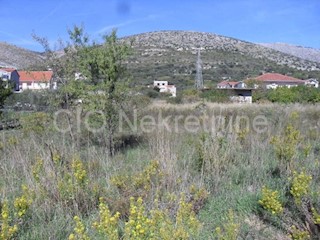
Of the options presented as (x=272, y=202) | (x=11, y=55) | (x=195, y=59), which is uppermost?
(x=11, y=55)

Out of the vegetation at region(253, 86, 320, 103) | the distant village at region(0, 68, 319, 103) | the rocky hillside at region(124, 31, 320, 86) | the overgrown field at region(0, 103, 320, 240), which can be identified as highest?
the rocky hillside at region(124, 31, 320, 86)

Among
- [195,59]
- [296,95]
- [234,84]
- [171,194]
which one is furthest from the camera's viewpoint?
[195,59]

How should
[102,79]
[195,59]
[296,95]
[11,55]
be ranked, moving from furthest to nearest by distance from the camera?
[11,55] → [195,59] → [296,95] → [102,79]

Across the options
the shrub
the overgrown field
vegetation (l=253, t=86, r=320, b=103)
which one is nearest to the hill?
vegetation (l=253, t=86, r=320, b=103)

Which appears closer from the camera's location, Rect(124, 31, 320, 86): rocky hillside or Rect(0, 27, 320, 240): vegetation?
Rect(0, 27, 320, 240): vegetation

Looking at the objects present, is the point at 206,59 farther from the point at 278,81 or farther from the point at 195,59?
the point at 278,81

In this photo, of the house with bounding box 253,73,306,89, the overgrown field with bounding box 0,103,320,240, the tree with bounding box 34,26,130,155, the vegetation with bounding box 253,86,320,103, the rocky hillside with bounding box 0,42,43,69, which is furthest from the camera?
the rocky hillside with bounding box 0,42,43,69

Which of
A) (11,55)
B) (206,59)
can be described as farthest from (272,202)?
(11,55)

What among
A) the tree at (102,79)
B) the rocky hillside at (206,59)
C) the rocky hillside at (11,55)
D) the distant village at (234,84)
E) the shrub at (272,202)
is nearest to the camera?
the shrub at (272,202)

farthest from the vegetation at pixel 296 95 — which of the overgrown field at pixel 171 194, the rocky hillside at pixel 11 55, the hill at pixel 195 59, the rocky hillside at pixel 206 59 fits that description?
the rocky hillside at pixel 11 55

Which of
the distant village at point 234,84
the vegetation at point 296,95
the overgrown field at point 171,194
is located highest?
the distant village at point 234,84

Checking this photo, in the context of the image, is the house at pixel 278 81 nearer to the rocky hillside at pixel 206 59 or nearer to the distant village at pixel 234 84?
the distant village at pixel 234 84

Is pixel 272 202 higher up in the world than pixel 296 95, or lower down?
lower down

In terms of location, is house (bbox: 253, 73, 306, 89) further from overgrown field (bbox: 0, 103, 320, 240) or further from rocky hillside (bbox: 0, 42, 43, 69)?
overgrown field (bbox: 0, 103, 320, 240)
